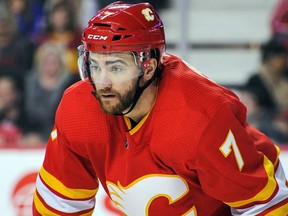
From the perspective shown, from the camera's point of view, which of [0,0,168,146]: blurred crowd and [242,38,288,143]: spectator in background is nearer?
[242,38,288,143]: spectator in background

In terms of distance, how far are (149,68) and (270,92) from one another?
203 centimetres

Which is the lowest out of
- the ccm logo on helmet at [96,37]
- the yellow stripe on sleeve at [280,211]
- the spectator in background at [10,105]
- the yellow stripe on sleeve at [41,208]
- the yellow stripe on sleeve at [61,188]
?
the spectator in background at [10,105]

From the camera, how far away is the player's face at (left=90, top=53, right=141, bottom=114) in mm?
2137

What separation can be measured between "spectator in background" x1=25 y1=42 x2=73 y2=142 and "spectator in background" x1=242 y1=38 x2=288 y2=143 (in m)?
0.92

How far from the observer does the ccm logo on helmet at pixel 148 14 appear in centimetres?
217

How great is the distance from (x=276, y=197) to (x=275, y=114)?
6.28 feet

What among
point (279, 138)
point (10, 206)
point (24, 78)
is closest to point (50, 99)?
point (24, 78)

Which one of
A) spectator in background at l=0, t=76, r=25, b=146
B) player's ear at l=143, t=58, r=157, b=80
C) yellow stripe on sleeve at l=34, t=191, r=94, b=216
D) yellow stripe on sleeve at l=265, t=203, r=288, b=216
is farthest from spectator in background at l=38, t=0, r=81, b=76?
yellow stripe on sleeve at l=265, t=203, r=288, b=216

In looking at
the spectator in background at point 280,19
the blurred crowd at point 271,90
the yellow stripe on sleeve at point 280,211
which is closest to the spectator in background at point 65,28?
the blurred crowd at point 271,90

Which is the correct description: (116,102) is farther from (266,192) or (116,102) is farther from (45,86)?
(45,86)

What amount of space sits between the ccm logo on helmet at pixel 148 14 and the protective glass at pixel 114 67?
10 cm

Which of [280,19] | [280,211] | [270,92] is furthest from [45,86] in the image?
[280,211]

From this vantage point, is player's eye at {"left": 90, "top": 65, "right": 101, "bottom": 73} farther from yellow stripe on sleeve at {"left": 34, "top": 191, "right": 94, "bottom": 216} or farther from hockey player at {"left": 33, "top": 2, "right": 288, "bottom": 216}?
yellow stripe on sleeve at {"left": 34, "top": 191, "right": 94, "bottom": 216}

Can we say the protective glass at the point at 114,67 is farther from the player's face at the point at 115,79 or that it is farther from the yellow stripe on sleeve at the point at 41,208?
the yellow stripe on sleeve at the point at 41,208
